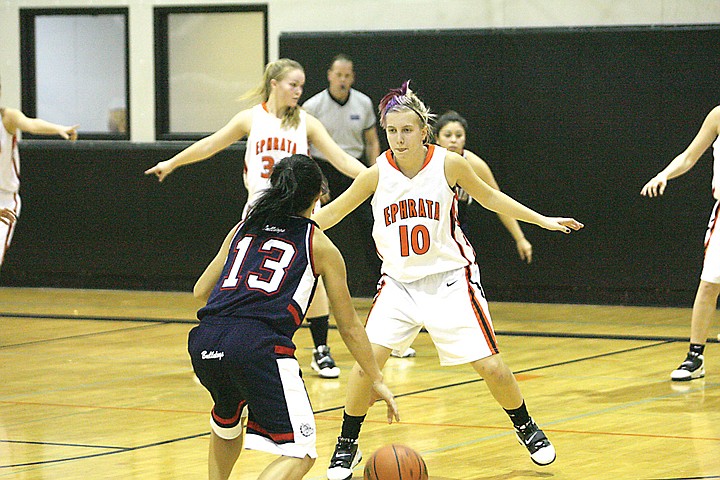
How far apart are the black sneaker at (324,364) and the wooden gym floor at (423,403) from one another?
0.08 meters

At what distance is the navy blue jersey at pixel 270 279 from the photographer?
455 cm

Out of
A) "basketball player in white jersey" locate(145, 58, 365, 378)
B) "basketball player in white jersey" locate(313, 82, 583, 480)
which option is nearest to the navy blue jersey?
"basketball player in white jersey" locate(313, 82, 583, 480)

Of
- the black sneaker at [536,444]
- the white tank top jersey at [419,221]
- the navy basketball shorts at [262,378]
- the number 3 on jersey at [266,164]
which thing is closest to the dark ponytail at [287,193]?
the navy basketball shorts at [262,378]

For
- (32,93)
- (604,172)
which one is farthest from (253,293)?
(32,93)

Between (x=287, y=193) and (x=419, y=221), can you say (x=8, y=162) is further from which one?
(x=287, y=193)

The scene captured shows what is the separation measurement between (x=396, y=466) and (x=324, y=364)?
347 centimetres

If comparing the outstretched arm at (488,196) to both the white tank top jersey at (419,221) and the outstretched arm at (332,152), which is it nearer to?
the white tank top jersey at (419,221)

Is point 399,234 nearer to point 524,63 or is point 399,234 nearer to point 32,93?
point 524,63

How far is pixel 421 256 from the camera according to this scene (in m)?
5.92

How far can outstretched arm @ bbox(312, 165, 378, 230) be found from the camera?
19.3 feet

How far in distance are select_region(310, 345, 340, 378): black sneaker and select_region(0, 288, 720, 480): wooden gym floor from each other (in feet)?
0.25

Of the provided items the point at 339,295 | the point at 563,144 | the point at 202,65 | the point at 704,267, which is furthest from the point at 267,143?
the point at 202,65

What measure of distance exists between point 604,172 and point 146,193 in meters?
4.59

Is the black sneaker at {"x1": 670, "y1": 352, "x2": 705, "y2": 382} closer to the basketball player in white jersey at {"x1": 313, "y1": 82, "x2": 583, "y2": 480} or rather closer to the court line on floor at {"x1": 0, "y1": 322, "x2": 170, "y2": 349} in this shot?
the basketball player in white jersey at {"x1": 313, "y1": 82, "x2": 583, "y2": 480}
